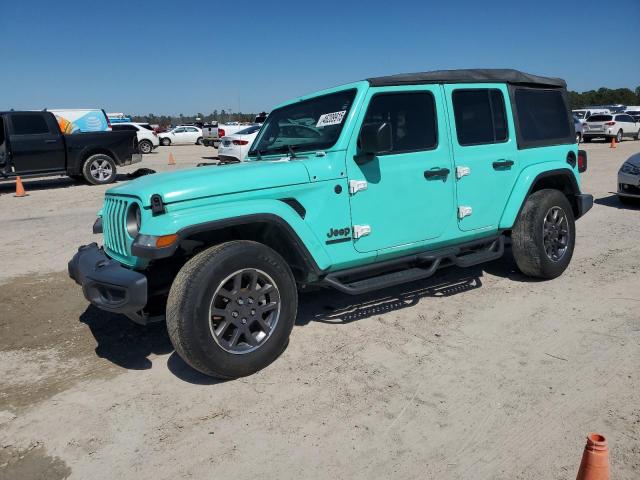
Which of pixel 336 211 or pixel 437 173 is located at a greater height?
pixel 437 173

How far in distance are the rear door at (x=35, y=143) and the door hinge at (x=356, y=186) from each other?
36.8ft

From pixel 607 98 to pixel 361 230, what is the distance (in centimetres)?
9115

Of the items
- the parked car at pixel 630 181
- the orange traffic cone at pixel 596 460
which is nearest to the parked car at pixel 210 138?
the parked car at pixel 630 181

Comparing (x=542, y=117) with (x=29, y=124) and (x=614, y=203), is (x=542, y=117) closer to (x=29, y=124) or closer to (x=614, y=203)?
(x=614, y=203)

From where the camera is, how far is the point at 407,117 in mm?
4176

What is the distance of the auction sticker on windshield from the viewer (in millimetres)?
3931

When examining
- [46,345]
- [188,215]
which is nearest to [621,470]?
[188,215]

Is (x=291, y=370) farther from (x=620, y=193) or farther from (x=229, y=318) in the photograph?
(x=620, y=193)

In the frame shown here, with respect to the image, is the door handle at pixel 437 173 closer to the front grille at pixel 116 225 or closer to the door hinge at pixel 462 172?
the door hinge at pixel 462 172

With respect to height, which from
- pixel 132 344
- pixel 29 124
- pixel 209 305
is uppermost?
pixel 29 124

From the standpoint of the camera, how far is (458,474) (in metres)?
2.45

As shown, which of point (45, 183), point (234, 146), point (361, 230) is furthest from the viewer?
point (234, 146)

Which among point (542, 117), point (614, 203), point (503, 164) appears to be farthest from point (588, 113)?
point (503, 164)

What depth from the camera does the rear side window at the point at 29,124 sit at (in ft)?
39.8
